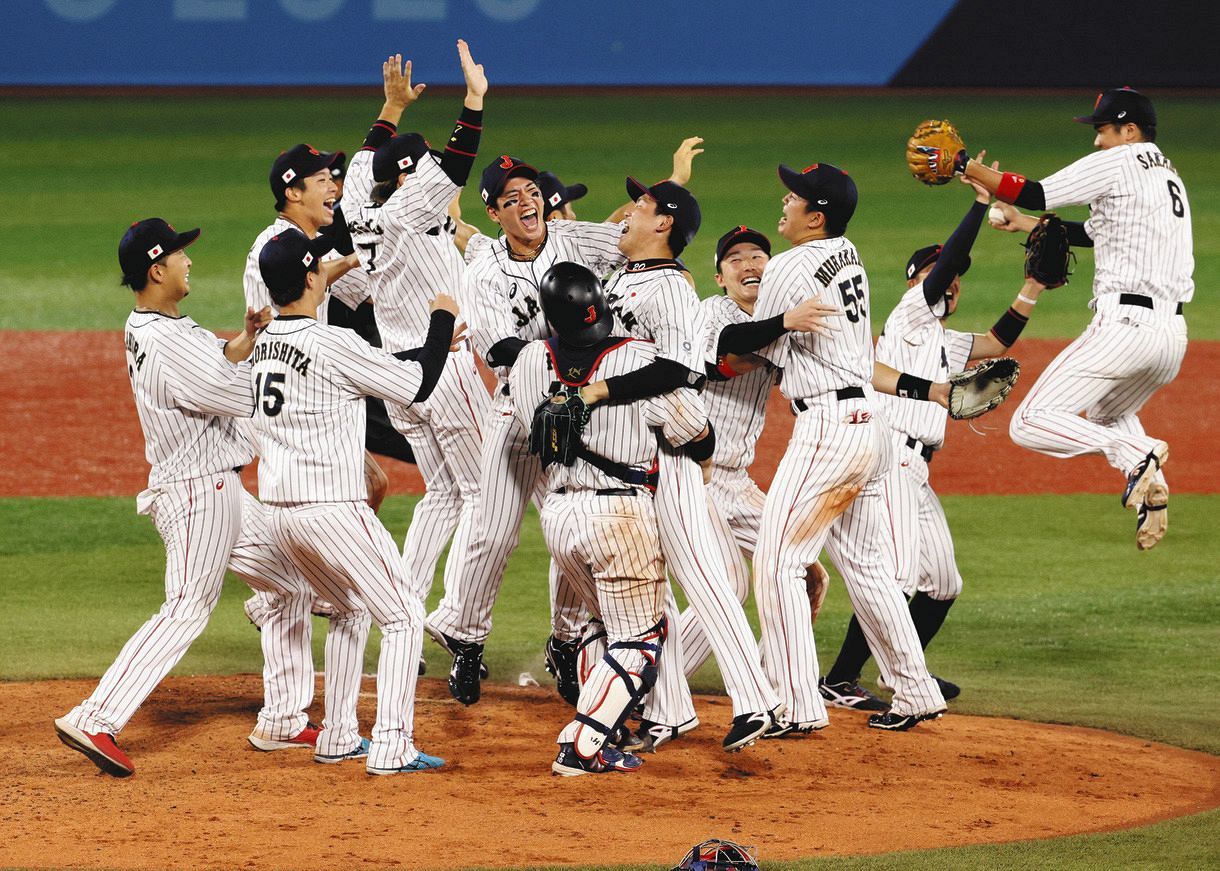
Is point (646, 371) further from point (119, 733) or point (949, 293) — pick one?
point (119, 733)

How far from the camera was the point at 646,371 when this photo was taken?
5.51 m

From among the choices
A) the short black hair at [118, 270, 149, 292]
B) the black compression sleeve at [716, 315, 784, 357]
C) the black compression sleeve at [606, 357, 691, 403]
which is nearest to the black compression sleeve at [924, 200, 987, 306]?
the black compression sleeve at [716, 315, 784, 357]

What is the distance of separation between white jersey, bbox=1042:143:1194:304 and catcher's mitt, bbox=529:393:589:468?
245cm

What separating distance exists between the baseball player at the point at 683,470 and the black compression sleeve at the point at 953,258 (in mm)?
1162

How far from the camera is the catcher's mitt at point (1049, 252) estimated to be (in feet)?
22.8

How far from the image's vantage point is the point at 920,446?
267 inches

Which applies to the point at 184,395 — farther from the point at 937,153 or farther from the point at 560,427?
the point at 937,153

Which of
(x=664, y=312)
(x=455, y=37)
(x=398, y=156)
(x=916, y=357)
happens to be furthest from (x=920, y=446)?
(x=455, y=37)

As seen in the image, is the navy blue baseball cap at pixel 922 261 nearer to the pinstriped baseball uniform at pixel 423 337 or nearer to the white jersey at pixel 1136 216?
the white jersey at pixel 1136 216

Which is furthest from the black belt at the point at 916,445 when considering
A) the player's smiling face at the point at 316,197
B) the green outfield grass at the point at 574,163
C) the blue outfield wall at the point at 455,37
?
the blue outfield wall at the point at 455,37

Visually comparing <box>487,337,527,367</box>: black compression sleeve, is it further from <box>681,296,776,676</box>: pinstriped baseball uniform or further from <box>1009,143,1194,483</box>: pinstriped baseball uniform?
<box>1009,143,1194,483</box>: pinstriped baseball uniform

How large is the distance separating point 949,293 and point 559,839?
284cm

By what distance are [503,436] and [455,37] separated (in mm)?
18587

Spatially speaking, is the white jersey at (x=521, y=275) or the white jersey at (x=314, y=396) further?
the white jersey at (x=521, y=275)
